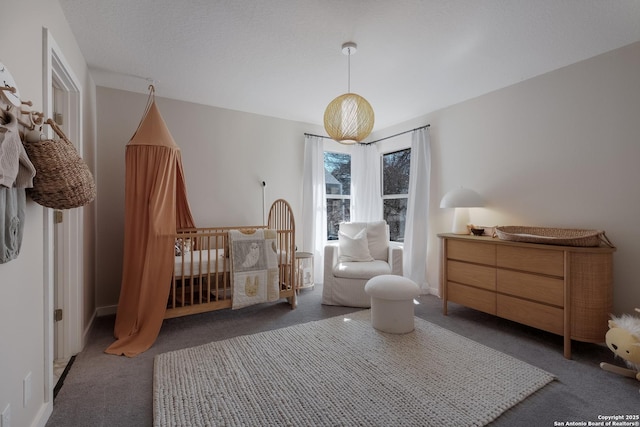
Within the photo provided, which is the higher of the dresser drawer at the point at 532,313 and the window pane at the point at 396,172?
the window pane at the point at 396,172

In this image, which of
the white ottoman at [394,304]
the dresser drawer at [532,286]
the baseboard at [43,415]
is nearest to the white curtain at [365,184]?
the white ottoman at [394,304]

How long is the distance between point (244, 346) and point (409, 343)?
1.32 m

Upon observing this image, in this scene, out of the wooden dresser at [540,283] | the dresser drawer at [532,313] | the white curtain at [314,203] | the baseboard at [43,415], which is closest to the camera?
the baseboard at [43,415]

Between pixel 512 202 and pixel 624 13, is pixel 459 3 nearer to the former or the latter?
pixel 624 13

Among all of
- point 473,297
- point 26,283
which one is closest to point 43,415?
point 26,283

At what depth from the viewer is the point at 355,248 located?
3.59m

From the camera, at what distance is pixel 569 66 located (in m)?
2.50

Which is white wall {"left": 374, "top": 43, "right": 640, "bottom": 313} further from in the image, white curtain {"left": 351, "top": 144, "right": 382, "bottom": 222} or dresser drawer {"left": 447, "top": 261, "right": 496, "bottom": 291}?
white curtain {"left": 351, "top": 144, "right": 382, "bottom": 222}

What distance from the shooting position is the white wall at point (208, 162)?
3.03 metres

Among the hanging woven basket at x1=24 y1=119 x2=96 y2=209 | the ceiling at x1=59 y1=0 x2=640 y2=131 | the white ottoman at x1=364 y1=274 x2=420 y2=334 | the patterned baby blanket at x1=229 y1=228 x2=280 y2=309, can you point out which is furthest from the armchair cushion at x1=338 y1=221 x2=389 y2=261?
the hanging woven basket at x1=24 y1=119 x2=96 y2=209

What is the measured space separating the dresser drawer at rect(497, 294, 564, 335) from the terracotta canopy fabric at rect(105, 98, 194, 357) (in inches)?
115

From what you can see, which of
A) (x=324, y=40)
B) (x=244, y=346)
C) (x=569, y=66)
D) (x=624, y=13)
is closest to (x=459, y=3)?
(x=324, y=40)

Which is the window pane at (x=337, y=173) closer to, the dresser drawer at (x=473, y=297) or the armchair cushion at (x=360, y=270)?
the armchair cushion at (x=360, y=270)

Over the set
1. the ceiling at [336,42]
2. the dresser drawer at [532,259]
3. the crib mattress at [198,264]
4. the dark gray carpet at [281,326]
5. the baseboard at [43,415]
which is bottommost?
the dark gray carpet at [281,326]
